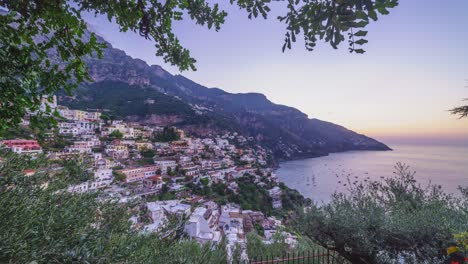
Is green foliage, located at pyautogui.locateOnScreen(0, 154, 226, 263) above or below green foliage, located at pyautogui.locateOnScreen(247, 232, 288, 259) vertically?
above

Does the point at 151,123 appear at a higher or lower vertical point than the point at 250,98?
lower

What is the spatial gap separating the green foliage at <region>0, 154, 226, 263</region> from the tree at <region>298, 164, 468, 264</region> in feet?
12.3

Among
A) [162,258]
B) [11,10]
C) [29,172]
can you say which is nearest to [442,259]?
[162,258]

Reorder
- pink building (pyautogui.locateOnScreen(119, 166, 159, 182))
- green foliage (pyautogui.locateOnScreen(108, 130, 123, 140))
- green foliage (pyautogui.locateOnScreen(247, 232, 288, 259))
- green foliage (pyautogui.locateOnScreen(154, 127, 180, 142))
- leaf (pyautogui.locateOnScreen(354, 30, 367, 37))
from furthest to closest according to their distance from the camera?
green foliage (pyautogui.locateOnScreen(154, 127, 180, 142))
green foliage (pyautogui.locateOnScreen(108, 130, 123, 140))
pink building (pyautogui.locateOnScreen(119, 166, 159, 182))
green foliage (pyautogui.locateOnScreen(247, 232, 288, 259))
leaf (pyautogui.locateOnScreen(354, 30, 367, 37))

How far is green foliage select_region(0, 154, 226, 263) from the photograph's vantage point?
1656mm

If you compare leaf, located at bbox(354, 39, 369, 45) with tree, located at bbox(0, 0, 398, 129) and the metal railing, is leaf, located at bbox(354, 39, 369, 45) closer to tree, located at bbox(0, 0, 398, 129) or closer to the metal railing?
tree, located at bbox(0, 0, 398, 129)

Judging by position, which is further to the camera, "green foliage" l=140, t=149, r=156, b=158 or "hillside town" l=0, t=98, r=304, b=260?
"green foliage" l=140, t=149, r=156, b=158

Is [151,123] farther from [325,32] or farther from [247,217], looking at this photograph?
[325,32]

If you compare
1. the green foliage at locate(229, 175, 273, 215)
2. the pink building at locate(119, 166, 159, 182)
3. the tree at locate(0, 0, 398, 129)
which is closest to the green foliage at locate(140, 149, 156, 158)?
the pink building at locate(119, 166, 159, 182)

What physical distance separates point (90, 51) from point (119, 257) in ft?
6.06

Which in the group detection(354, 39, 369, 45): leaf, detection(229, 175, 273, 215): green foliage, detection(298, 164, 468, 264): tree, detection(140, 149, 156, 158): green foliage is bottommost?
detection(229, 175, 273, 215): green foliage

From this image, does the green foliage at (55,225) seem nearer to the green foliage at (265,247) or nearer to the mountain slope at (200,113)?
the green foliage at (265,247)

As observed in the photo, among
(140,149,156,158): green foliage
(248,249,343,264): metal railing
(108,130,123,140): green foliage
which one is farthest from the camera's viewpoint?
(108,130,123,140): green foliage

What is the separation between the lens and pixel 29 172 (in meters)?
2.82
